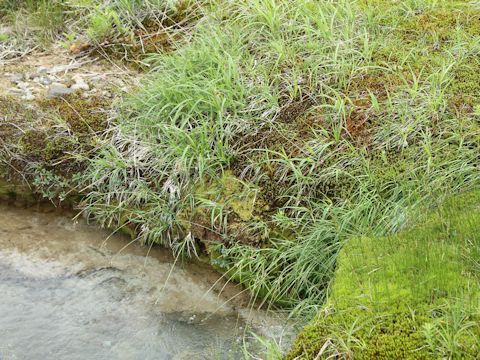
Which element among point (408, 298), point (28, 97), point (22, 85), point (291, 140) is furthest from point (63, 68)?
point (408, 298)

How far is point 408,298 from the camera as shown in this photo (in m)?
2.70

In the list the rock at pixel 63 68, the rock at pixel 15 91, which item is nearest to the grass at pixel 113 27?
the rock at pixel 63 68

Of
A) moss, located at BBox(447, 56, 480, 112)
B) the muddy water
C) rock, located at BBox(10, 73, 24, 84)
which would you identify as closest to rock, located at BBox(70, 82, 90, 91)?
rock, located at BBox(10, 73, 24, 84)

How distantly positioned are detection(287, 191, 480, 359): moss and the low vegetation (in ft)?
0.07

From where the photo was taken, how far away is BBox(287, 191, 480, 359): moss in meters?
2.48

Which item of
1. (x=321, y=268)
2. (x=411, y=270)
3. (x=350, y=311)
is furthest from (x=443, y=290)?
(x=321, y=268)

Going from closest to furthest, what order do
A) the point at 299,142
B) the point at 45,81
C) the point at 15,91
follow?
the point at 299,142, the point at 15,91, the point at 45,81

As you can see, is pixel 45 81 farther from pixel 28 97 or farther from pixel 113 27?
pixel 113 27

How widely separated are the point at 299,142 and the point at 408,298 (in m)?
1.56

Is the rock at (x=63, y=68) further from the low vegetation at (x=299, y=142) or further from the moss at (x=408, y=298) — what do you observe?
the moss at (x=408, y=298)

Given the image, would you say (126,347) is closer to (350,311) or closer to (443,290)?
(350,311)

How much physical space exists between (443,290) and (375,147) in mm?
1373

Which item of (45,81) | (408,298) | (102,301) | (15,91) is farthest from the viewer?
(45,81)

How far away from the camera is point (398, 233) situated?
3.27 m
